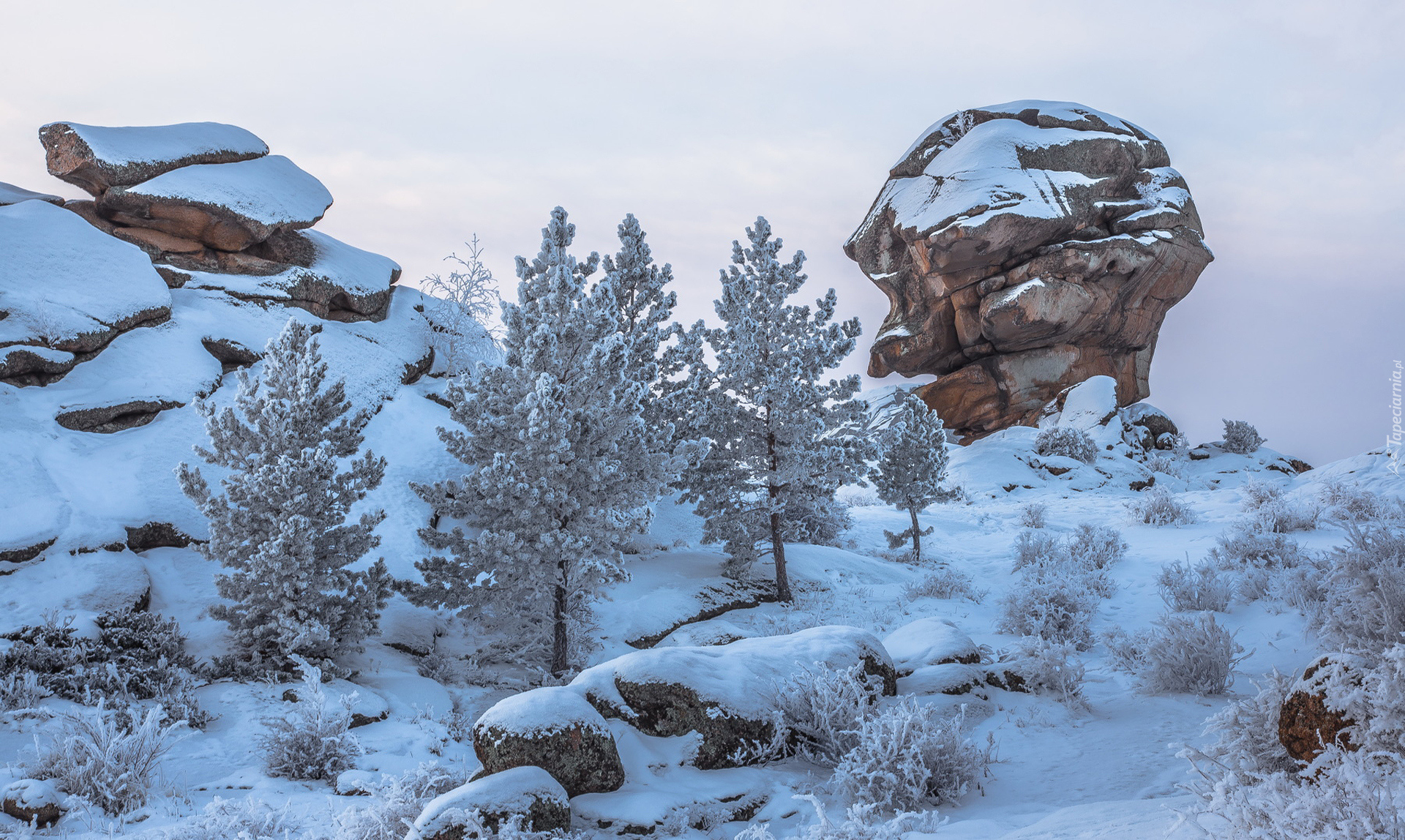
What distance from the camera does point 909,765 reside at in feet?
15.8

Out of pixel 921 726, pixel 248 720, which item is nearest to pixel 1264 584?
pixel 921 726

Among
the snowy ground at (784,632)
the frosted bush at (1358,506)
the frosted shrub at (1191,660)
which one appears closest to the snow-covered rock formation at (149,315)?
the snowy ground at (784,632)

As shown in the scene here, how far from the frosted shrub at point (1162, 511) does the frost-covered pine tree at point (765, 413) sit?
810 centimetres

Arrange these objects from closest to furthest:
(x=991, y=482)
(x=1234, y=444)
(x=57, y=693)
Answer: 1. (x=57, y=693)
2. (x=991, y=482)
3. (x=1234, y=444)

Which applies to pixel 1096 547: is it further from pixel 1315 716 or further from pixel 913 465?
pixel 1315 716

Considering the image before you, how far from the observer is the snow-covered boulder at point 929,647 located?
7.59m

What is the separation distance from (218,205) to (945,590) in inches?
746

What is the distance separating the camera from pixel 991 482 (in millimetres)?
28578

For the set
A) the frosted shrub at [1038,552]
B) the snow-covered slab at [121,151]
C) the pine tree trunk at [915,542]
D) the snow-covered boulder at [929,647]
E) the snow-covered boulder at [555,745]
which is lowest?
the pine tree trunk at [915,542]

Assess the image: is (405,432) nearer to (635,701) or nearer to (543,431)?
(543,431)

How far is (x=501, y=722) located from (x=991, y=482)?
89.0ft

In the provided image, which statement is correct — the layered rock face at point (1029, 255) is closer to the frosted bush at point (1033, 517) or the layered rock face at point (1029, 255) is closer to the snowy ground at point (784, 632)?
the frosted bush at point (1033, 517)

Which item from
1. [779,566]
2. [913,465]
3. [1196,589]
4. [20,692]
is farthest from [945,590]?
[20,692]

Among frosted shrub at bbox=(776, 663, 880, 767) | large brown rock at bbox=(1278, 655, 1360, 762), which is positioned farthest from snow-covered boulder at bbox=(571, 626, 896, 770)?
large brown rock at bbox=(1278, 655, 1360, 762)
